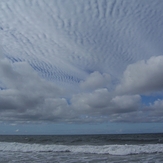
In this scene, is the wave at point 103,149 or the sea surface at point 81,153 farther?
the wave at point 103,149

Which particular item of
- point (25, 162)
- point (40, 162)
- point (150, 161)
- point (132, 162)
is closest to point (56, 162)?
point (40, 162)

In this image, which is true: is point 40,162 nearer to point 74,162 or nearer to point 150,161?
point 74,162

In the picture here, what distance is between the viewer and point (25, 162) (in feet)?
56.3

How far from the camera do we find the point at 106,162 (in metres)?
17.0

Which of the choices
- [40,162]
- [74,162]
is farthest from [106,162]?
[40,162]

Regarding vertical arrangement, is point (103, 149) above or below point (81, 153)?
above

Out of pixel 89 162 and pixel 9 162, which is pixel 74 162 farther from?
pixel 9 162

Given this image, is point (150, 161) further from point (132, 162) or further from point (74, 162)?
point (74, 162)

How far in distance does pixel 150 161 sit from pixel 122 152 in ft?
20.2

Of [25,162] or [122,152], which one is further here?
[122,152]

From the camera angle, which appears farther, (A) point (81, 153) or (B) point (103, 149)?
(B) point (103, 149)

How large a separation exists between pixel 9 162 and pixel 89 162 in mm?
6577

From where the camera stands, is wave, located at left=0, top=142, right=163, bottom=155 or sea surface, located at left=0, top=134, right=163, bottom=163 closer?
sea surface, located at left=0, top=134, right=163, bottom=163

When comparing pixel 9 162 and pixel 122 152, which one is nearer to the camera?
pixel 9 162
